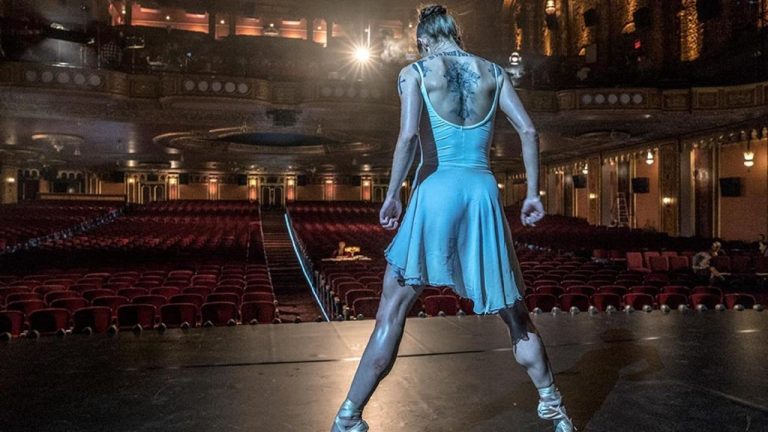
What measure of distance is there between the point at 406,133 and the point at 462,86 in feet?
0.97

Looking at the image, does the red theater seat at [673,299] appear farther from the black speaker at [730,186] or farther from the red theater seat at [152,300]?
the black speaker at [730,186]

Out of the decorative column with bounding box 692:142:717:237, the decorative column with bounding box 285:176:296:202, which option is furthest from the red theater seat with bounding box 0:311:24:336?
the decorative column with bounding box 285:176:296:202

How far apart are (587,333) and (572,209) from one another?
84.0ft

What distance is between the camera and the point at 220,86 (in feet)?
50.9

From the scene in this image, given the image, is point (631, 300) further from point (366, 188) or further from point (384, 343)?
point (366, 188)

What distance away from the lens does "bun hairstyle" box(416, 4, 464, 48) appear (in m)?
2.09

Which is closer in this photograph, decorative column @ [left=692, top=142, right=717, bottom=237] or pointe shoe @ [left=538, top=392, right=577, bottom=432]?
pointe shoe @ [left=538, top=392, right=577, bottom=432]

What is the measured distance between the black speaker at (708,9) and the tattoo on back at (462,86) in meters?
18.4

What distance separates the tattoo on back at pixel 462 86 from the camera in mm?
1975

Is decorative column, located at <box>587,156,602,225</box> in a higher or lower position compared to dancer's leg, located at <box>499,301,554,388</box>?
higher

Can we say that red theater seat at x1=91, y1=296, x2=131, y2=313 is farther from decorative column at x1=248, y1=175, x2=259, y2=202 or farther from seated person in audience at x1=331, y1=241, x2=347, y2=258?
decorative column at x1=248, y1=175, x2=259, y2=202

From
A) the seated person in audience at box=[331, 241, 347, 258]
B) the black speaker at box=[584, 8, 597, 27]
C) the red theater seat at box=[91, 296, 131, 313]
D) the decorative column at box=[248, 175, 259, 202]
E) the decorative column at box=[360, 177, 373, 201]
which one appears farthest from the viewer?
the decorative column at box=[360, 177, 373, 201]

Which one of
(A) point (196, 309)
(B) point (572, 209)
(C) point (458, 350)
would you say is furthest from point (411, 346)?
(B) point (572, 209)

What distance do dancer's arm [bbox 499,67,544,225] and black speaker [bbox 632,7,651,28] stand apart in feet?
68.1
